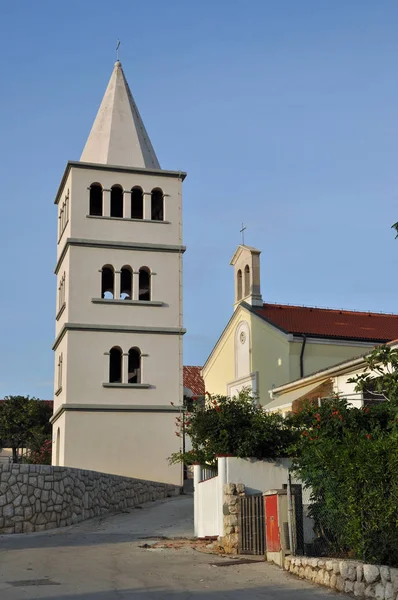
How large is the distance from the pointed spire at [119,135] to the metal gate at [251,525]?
2457cm

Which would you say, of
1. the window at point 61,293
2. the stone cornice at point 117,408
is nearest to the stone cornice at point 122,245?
the window at point 61,293

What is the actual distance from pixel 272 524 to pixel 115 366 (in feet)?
73.2

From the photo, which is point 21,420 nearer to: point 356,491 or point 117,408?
point 117,408

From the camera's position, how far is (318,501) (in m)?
17.5

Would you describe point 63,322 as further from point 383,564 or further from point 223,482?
point 383,564

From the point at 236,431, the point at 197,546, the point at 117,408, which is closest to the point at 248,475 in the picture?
the point at 236,431

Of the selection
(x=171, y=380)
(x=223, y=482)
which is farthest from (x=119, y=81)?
(x=223, y=482)

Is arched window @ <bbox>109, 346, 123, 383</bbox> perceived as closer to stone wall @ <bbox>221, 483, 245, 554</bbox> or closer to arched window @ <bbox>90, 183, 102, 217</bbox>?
arched window @ <bbox>90, 183, 102, 217</bbox>

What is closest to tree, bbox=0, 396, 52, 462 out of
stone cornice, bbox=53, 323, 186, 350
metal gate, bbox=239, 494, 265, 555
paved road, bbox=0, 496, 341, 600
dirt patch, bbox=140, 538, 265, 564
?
stone cornice, bbox=53, 323, 186, 350

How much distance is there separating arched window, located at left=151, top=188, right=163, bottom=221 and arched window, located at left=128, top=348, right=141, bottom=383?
6.74 meters

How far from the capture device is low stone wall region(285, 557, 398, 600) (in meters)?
13.7

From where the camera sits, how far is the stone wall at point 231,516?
20.0m

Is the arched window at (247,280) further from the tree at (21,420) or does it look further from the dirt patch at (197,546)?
the tree at (21,420)

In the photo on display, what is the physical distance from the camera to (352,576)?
14586mm
